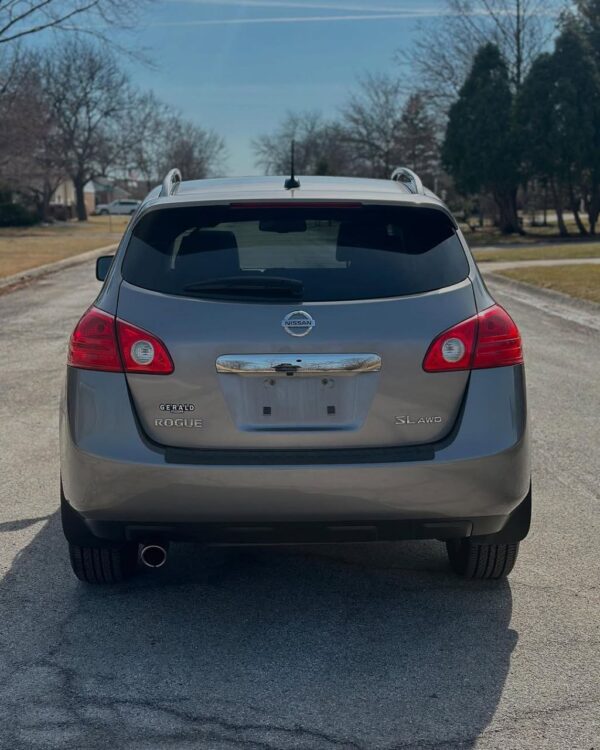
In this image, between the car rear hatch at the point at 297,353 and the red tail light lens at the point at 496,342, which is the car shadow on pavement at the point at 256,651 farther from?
the red tail light lens at the point at 496,342

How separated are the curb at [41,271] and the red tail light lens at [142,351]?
1732cm

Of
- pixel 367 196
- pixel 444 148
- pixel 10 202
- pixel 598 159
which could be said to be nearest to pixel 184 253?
pixel 367 196

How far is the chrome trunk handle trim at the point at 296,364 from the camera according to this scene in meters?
3.75

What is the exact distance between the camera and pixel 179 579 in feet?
15.2

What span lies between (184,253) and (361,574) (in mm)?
1713

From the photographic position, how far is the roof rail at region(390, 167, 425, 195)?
14.8ft

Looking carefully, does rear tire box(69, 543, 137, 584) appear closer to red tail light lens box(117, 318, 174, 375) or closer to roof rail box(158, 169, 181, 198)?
red tail light lens box(117, 318, 174, 375)

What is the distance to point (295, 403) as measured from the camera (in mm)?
3775

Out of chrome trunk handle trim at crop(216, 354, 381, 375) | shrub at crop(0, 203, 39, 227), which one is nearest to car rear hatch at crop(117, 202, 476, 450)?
chrome trunk handle trim at crop(216, 354, 381, 375)

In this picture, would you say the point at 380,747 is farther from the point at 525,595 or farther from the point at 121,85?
the point at 121,85

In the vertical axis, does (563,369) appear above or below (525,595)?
below

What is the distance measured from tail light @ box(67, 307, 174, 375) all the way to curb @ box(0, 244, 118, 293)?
17.2 meters

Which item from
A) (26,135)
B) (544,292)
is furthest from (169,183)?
(26,135)

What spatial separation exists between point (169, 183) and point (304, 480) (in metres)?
1.64
